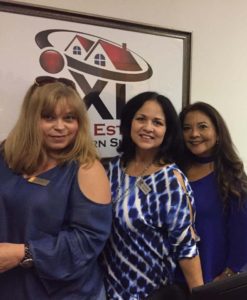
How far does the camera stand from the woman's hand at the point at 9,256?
114 cm

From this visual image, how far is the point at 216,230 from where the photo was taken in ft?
5.24

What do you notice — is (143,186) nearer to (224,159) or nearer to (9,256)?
(224,159)

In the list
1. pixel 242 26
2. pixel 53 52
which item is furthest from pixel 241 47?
pixel 53 52

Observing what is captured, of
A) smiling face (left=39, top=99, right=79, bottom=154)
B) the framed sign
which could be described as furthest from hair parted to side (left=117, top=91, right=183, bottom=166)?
smiling face (left=39, top=99, right=79, bottom=154)

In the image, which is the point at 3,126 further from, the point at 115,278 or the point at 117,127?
the point at 115,278

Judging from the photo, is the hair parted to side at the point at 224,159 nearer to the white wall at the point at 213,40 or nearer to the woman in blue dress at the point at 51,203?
the white wall at the point at 213,40

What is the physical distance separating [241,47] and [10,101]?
55.0 inches


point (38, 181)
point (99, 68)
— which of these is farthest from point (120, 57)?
point (38, 181)

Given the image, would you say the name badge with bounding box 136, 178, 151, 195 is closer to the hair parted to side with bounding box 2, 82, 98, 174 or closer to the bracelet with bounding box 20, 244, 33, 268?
the hair parted to side with bounding box 2, 82, 98, 174

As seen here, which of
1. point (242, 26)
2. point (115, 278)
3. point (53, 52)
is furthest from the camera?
point (242, 26)

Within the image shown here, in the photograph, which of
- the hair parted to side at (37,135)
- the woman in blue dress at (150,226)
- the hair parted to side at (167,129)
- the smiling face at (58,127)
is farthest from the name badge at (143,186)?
the smiling face at (58,127)

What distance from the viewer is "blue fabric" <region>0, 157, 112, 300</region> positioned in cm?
118

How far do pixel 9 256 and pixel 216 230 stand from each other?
92 cm

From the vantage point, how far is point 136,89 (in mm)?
1745
